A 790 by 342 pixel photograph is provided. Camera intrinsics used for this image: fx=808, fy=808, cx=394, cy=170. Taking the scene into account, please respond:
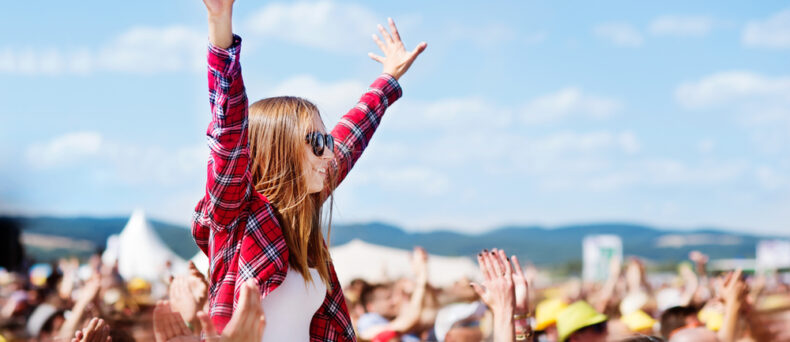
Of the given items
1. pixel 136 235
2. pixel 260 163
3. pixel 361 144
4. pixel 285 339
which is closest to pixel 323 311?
pixel 285 339

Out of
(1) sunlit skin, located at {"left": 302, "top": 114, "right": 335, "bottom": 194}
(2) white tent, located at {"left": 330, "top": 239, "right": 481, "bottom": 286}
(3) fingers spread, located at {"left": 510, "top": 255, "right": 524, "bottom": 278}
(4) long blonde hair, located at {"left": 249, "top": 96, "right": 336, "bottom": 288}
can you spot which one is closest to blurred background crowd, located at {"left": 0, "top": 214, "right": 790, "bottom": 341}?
(3) fingers spread, located at {"left": 510, "top": 255, "right": 524, "bottom": 278}

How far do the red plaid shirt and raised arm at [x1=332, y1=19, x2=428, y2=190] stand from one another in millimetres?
386

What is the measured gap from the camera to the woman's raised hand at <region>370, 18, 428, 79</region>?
268 cm

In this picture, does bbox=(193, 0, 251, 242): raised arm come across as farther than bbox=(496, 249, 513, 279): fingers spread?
No

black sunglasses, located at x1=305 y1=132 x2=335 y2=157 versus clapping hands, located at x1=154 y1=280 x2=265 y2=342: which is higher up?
black sunglasses, located at x1=305 y1=132 x2=335 y2=157

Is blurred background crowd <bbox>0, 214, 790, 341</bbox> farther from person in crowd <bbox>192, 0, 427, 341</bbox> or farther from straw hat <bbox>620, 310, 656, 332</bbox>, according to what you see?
person in crowd <bbox>192, 0, 427, 341</bbox>

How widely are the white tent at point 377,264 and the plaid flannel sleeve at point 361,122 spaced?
10.2 m

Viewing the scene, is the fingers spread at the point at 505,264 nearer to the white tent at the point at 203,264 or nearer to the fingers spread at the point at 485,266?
the fingers spread at the point at 485,266

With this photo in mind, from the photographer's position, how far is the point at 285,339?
193 centimetres

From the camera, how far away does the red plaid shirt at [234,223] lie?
68.3 inches

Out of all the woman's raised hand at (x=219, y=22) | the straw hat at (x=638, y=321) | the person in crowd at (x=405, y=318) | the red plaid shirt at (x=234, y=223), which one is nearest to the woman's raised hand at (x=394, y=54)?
the red plaid shirt at (x=234, y=223)

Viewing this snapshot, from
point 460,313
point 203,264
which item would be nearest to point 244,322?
point 460,313

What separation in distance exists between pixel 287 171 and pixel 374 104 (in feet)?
1.97

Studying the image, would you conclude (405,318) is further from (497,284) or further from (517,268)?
(497,284)
